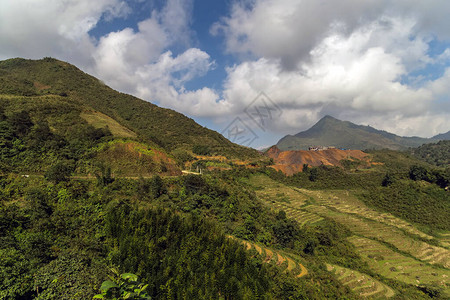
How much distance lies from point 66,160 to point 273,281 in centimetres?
2999

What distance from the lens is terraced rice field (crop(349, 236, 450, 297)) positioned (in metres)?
32.2

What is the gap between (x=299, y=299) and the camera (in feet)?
60.2

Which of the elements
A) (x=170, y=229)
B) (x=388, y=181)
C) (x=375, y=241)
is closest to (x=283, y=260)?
(x=170, y=229)

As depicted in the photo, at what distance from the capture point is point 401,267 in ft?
115

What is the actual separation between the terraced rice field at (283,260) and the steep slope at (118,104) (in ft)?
203

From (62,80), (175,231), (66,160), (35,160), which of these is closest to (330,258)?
(175,231)

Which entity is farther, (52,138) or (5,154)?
(52,138)

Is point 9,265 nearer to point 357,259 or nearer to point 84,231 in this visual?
point 84,231

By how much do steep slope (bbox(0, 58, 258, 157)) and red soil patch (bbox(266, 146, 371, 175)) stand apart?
1473cm

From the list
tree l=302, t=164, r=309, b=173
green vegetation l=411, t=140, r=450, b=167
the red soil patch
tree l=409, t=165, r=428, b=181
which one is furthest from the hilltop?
green vegetation l=411, t=140, r=450, b=167

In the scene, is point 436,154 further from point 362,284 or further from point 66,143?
point 66,143

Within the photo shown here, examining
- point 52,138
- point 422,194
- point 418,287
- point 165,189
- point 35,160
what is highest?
point 52,138

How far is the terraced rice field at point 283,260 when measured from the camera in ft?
81.8

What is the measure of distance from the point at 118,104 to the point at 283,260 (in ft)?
380
